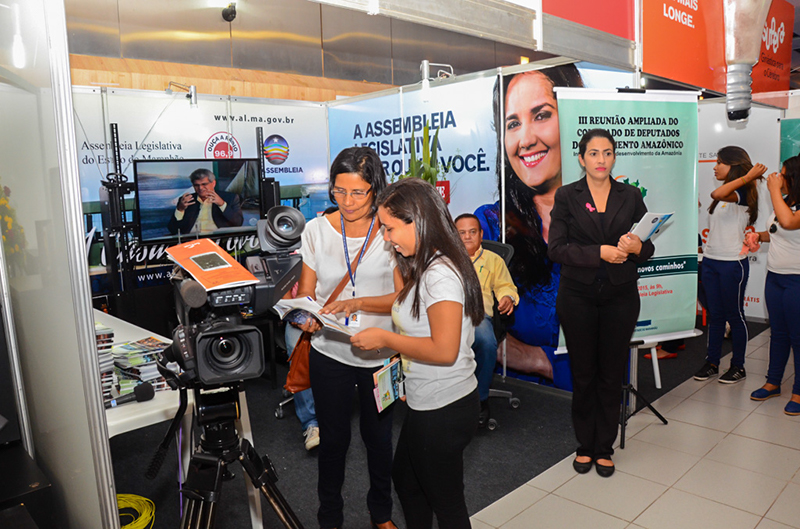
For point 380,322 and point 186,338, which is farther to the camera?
point 380,322

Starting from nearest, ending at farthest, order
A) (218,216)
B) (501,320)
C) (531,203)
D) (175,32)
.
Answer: (501,320)
(531,203)
(218,216)
(175,32)

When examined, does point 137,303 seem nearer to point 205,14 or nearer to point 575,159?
point 205,14

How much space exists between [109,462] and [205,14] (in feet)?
16.4

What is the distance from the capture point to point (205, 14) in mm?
5387

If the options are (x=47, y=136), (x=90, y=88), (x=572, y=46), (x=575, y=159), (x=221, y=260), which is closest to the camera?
(x=47, y=136)

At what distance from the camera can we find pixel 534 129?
3.76 metres

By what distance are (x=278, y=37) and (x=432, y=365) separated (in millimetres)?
5100

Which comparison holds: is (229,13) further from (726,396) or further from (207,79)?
(726,396)

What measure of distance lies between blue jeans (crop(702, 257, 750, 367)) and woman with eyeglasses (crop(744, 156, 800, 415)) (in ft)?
1.25

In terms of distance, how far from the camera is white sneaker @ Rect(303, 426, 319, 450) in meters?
3.15

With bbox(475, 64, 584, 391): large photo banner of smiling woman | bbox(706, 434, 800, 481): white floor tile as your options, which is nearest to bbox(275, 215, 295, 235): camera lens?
bbox(475, 64, 584, 391): large photo banner of smiling woman

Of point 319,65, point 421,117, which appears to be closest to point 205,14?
point 319,65

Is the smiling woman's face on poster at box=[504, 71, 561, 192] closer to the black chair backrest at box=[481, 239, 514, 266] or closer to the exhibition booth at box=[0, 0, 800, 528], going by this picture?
the exhibition booth at box=[0, 0, 800, 528]

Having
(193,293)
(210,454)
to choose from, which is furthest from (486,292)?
(193,293)
